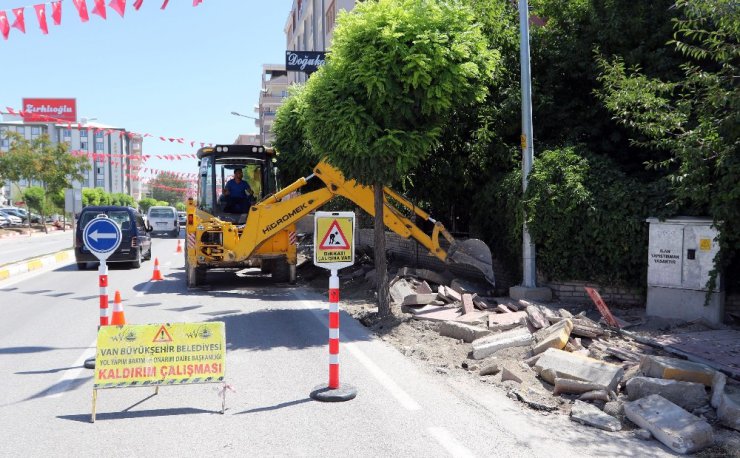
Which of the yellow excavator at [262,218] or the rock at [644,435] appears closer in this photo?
the rock at [644,435]

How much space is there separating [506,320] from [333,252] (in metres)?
3.55

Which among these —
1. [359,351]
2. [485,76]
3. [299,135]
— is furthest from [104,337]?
[299,135]

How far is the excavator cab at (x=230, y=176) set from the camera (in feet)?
45.6

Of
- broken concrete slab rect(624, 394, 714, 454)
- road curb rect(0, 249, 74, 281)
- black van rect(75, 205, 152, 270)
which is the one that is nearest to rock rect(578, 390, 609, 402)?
broken concrete slab rect(624, 394, 714, 454)

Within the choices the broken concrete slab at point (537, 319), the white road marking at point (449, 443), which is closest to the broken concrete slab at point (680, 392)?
the white road marking at point (449, 443)

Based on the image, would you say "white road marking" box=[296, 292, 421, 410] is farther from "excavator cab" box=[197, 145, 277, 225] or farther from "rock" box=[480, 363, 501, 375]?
"excavator cab" box=[197, 145, 277, 225]

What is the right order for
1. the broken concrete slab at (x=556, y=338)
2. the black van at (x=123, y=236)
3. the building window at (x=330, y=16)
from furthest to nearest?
1. the building window at (x=330, y=16)
2. the black van at (x=123, y=236)
3. the broken concrete slab at (x=556, y=338)

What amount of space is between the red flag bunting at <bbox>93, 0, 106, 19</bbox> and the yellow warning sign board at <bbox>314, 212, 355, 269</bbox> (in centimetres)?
853

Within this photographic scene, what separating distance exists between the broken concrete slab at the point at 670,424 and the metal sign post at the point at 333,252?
251 centimetres

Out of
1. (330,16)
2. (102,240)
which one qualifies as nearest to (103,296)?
(102,240)

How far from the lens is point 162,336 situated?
5516 millimetres

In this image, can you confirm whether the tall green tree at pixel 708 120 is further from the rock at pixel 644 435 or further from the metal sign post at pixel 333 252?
the metal sign post at pixel 333 252

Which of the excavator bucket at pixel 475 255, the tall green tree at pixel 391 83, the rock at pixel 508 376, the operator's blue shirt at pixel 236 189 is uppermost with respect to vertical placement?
the tall green tree at pixel 391 83

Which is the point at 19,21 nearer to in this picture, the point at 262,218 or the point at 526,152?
the point at 262,218
